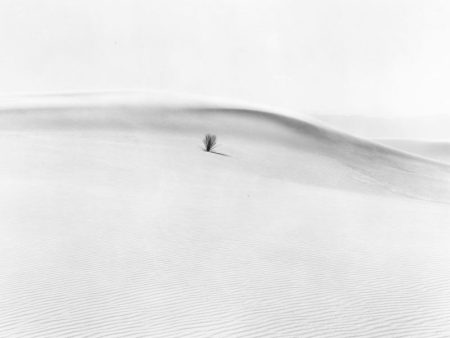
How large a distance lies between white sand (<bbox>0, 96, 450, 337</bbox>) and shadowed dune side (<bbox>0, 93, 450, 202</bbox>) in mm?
571

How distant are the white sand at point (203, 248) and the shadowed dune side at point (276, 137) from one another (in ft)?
1.87

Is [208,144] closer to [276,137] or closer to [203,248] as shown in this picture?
[276,137]

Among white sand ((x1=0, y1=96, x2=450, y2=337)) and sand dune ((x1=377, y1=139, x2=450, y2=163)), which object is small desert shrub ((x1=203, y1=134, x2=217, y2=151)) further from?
sand dune ((x1=377, y1=139, x2=450, y2=163))

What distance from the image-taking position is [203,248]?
8.38 metres

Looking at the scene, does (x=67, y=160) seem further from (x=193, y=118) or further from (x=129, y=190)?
(x=193, y=118)

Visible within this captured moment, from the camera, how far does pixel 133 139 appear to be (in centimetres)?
2238

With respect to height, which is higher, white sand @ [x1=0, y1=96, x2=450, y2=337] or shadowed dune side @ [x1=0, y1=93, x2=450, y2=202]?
shadowed dune side @ [x1=0, y1=93, x2=450, y2=202]

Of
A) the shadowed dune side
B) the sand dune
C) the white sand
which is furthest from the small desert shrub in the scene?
the sand dune

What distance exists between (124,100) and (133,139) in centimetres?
1105

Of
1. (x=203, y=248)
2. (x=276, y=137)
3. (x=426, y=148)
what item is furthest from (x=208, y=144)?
(x=426, y=148)

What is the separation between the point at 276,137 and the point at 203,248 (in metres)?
18.4

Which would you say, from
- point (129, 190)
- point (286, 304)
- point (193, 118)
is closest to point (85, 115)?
point (193, 118)

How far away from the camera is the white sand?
559cm

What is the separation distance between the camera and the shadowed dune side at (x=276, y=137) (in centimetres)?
2047
